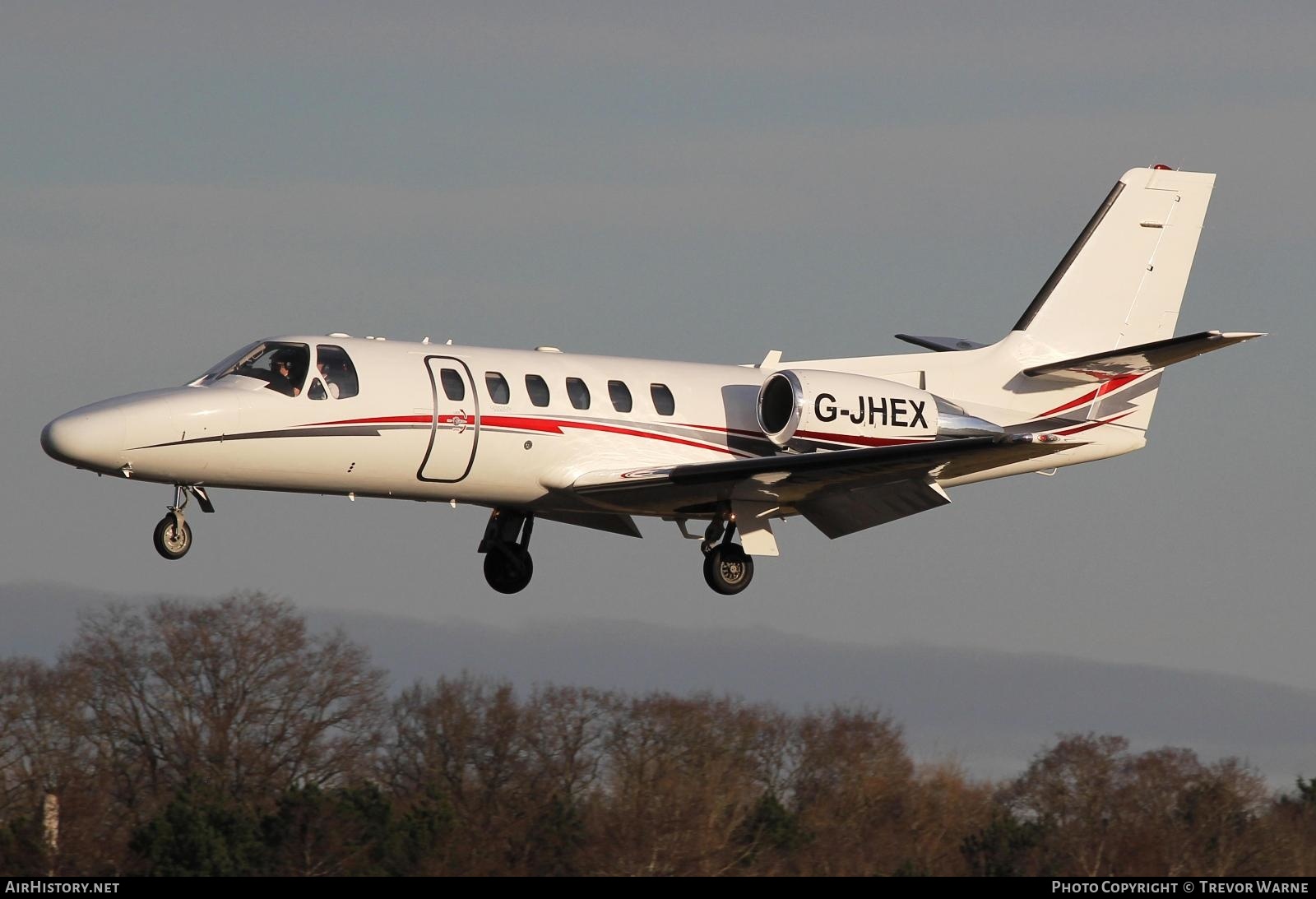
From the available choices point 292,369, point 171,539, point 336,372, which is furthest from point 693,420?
point 171,539

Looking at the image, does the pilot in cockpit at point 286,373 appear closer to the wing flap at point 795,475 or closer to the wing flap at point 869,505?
the wing flap at point 795,475

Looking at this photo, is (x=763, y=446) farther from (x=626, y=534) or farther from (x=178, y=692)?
(x=178, y=692)

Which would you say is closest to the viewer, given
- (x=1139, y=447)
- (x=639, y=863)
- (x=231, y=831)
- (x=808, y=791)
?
(x=1139, y=447)

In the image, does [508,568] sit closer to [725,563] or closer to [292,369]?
[725,563]

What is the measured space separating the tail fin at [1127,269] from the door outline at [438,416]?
9915 millimetres

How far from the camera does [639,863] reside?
33.8 metres

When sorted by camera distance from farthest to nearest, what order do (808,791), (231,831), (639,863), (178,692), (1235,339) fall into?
(178,692) → (808,791) → (231,831) → (639,863) → (1235,339)

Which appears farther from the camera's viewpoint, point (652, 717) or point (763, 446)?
point (652, 717)

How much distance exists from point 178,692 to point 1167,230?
80.8ft

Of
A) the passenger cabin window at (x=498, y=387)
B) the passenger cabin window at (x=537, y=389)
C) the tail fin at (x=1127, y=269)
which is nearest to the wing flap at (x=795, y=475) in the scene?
the passenger cabin window at (x=537, y=389)

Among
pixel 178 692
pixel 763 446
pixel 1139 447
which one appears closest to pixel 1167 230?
pixel 1139 447

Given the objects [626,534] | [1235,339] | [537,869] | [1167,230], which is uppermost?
[1167,230]

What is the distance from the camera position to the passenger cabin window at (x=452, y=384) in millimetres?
26062

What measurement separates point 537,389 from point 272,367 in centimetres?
356
